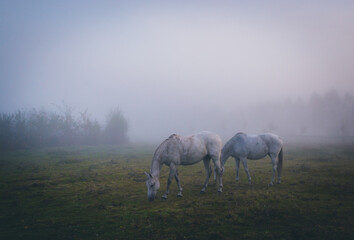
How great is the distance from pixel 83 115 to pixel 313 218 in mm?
58805

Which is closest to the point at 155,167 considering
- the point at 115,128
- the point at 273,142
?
the point at 273,142

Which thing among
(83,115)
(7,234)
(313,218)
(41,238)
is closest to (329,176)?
(313,218)

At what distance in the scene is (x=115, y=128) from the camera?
206 feet

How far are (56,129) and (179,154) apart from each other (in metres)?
51.2

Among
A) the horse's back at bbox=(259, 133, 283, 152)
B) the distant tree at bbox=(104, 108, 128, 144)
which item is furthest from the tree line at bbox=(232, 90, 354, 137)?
the horse's back at bbox=(259, 133, 283, 152)

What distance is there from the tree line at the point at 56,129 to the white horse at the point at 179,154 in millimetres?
40807

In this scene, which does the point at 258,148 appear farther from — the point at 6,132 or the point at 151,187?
the point at 6,132

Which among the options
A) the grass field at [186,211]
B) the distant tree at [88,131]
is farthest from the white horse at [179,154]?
the distant tree at [88,131]

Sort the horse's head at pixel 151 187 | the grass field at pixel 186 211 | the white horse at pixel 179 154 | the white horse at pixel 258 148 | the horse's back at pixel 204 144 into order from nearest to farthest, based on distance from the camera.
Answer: the grass field at pixel 186 211 → the horse's head at pixel 151 187 → the white horse at pixel 179 154 → the horse's back at pixel 204 144 → the white horse at pixel 258 148

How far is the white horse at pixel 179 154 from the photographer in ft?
32.2

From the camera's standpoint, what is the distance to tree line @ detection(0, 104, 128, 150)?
40.4 m

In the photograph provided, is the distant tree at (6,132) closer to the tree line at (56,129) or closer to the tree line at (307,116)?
the tree line at (56,129)

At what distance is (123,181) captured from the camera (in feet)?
45.8

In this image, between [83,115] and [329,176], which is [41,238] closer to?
[329,176]
